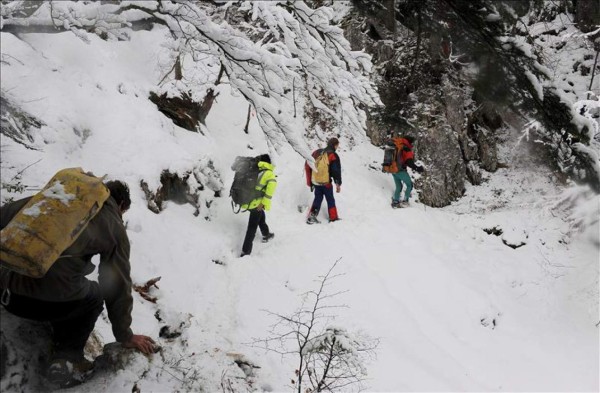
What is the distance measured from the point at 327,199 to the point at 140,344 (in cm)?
594

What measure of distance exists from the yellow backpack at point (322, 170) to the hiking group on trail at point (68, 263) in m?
5.59

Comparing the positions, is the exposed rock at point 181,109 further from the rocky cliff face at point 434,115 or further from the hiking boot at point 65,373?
the hiking boot at point 65,373

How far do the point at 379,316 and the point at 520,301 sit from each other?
12.2 feet

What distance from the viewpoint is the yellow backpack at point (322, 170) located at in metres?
8.18

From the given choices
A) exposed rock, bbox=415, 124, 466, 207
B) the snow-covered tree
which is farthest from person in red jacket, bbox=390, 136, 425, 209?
the snow-covered tree

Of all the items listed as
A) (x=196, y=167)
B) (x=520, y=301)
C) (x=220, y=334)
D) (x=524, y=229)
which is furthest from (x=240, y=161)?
(x=524, y=229)

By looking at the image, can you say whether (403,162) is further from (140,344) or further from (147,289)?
(140,344)

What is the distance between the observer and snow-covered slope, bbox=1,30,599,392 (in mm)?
4457

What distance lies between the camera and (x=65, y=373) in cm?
271

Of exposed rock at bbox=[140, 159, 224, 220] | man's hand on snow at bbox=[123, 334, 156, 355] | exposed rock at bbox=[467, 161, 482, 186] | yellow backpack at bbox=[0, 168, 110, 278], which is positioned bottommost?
exposed rock at bbox=[140, 159, 224, 220]

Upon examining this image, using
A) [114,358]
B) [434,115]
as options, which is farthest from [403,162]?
[114,358]

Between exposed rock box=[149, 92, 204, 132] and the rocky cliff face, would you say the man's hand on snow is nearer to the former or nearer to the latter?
exposed rock box=[149, 92, 204, 132]

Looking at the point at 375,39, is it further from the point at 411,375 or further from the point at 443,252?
the point at 411,375

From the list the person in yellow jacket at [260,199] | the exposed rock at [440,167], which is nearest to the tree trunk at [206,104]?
the person in yellow jacket at [260,199]
